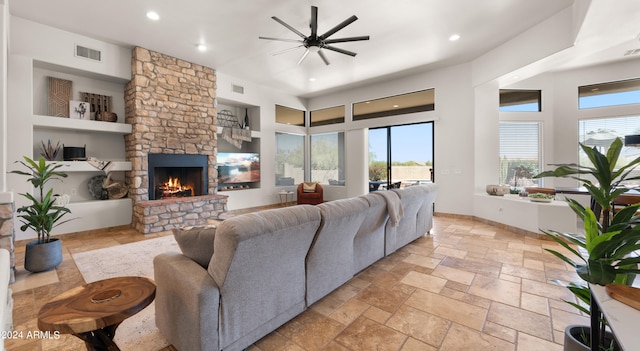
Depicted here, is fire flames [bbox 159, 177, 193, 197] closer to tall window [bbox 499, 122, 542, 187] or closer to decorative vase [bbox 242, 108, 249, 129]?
decorative vase [bbox 242, 108, 249, 129]

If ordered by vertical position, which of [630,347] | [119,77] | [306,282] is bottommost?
[306,282]

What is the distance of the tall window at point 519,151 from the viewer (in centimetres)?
594

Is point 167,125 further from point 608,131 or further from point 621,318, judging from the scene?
point 608,131

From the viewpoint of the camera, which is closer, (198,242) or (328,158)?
(198,242)

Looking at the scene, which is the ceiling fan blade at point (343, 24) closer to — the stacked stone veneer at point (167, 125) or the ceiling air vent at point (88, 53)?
the stacked stone veneer at point (167, 125)

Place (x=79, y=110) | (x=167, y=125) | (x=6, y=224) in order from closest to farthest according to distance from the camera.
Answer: (x=6, y=224) < (x=79, y=110) < (x=167, y=125)

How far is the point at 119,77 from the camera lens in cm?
482

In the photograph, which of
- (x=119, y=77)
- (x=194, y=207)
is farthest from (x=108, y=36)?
(x=194, y=207)

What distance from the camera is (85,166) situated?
4.55m

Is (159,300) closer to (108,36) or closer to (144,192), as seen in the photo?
(144,192)

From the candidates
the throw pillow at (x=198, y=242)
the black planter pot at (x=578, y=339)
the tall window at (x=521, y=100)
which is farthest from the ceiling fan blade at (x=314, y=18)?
the tall window at (x=521, y=100)

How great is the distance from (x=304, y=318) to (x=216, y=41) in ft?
15.0

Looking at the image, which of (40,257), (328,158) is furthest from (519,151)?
(40,257)

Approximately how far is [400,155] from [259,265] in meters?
5.87
